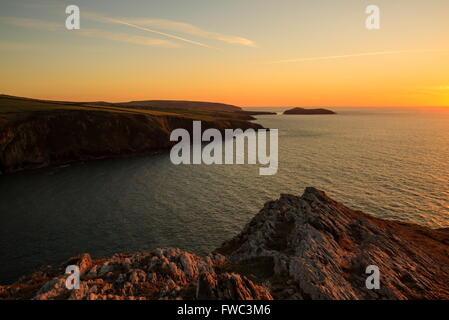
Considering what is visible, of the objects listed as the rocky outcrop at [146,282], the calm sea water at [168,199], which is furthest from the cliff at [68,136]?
the rocky outcrop at [146,282]

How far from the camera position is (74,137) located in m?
112

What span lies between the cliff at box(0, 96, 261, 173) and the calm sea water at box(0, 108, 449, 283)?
10.6 m

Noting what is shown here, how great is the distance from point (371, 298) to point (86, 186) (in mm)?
73727

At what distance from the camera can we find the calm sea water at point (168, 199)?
1711 inches

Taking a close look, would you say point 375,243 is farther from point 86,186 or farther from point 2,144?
point 2,144

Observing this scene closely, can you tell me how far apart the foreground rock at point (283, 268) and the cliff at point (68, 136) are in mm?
89499

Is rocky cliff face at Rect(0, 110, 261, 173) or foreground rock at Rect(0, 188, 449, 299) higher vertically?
rocky cliff face at Rect(0, 110, 261, 173)

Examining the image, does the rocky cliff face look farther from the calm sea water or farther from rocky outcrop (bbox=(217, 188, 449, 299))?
rocky outcrop (bbox=(217, 188, 449, 299))

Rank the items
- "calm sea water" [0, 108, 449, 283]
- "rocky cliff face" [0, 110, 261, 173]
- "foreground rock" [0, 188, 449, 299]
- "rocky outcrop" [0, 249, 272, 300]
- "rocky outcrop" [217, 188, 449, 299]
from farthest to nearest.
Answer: "rocky cliff face" [0, 110, 261, 173] < "calm sea water" [0, 108, 449, 283] < "rocky outcrop" [217, 188, 449, 299] < "foreground rock" [0, 188, 449, 299] < "rocky outcrop" [0, 249, 272, 300]

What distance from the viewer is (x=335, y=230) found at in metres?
33.5

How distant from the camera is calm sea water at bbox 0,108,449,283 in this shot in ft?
143

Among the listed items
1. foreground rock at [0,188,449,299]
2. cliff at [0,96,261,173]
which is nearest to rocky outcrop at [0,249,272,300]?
foreground rock at [0,188,449,299]

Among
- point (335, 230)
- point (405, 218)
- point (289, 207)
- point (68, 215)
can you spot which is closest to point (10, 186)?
point (68, 215)
